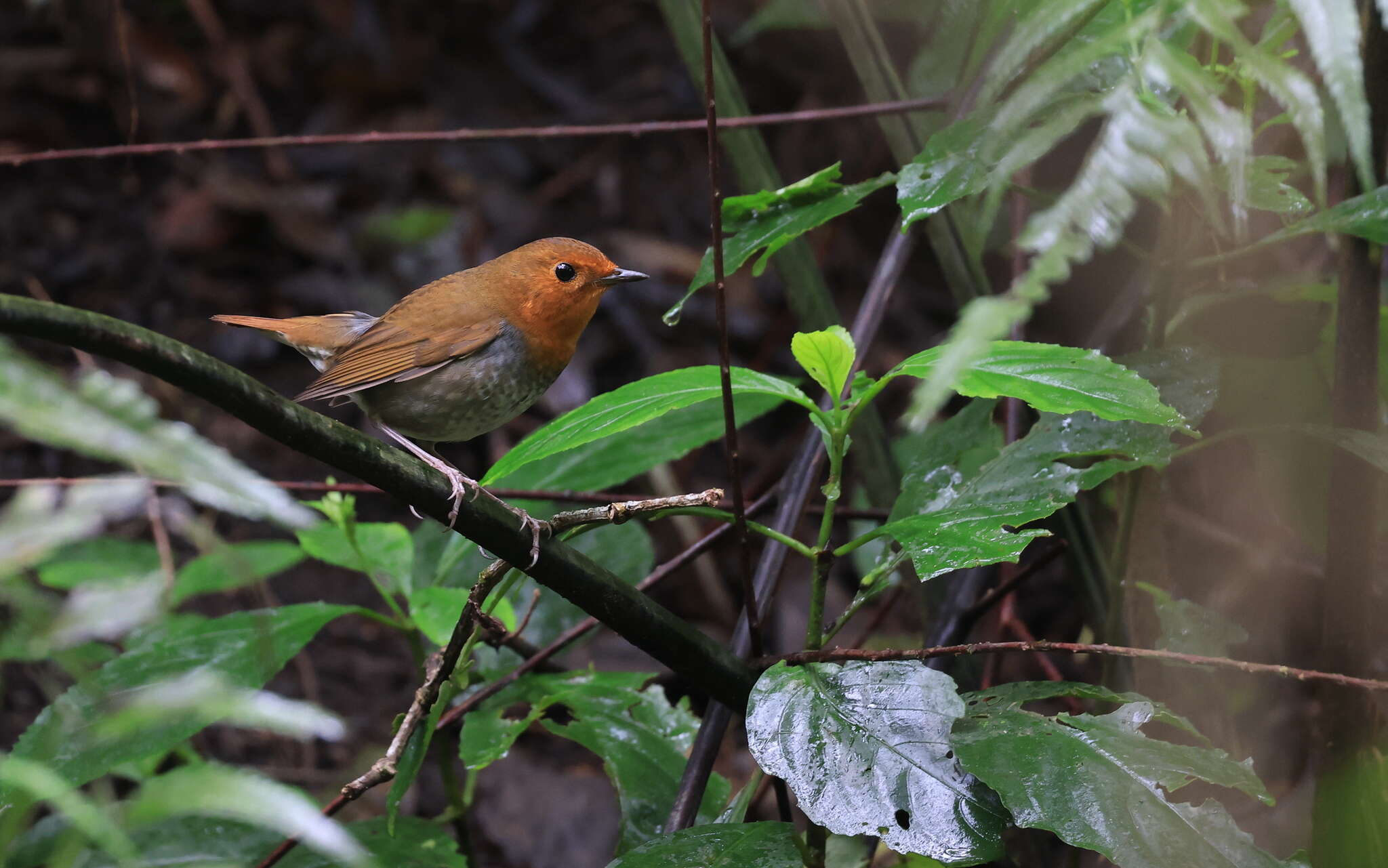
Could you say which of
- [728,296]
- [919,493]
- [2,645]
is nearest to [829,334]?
[919,493]

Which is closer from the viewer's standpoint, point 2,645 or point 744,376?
point 2,645

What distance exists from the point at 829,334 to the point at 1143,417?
44 centimetres

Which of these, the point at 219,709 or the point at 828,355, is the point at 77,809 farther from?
the point at 828,355

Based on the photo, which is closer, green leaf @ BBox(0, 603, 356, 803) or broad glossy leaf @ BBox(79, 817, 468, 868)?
green leaf @ BBox(0, 603, 356, 803)

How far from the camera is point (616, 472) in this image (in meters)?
2.32

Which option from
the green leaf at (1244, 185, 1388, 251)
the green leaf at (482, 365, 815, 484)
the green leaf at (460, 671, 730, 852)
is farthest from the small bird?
the green leaf at (1244, 185, 1388, 251)

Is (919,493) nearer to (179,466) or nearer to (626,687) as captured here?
(626,687)

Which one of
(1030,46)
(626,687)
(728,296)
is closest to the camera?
(1030,46)

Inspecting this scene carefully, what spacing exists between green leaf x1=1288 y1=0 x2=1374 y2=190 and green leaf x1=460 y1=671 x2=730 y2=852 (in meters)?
1.52

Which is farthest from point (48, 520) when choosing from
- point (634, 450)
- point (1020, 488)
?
point (634, 450)

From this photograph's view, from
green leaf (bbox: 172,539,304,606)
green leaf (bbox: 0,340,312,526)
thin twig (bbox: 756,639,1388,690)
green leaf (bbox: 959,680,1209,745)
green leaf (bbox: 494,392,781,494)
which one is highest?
green leaf (bbox: 0,340,312,526)

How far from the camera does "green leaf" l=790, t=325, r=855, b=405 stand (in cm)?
159

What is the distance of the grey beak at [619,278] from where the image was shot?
9.05 feet

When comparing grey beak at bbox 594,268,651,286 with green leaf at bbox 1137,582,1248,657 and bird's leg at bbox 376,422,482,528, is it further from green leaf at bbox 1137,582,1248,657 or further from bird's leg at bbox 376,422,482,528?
green leaf at bbox 1137,582,1248,657
